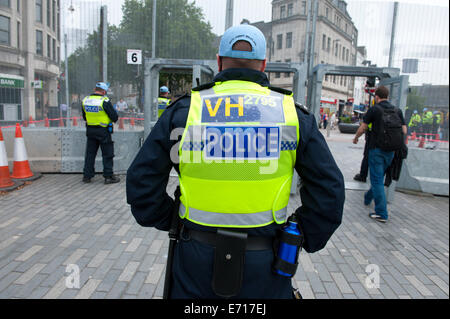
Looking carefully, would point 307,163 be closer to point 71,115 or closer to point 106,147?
point 106,147

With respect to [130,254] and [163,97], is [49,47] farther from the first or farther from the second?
[130,254]

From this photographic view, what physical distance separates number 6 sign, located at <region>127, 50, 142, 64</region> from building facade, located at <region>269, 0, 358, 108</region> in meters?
3.02

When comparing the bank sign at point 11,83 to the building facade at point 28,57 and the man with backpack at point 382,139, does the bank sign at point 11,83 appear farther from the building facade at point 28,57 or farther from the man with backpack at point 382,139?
the man with backpack at point 382,139

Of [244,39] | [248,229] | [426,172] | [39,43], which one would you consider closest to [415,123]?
[426,172]

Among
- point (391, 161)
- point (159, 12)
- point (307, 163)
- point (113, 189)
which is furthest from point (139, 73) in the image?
point (307, 163)

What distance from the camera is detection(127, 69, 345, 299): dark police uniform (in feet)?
4.77

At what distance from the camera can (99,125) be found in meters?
6.19

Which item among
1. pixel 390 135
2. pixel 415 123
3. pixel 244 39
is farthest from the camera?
pixel 415 123

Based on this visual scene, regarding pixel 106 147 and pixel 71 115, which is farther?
pixel 71 115

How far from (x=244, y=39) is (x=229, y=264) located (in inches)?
42.0

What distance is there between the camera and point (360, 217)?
5238 mm

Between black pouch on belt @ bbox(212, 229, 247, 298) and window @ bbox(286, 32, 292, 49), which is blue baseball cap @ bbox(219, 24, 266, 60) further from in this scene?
window @ bbox(286, 32, 292, 49)

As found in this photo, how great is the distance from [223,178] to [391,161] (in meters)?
4.45
